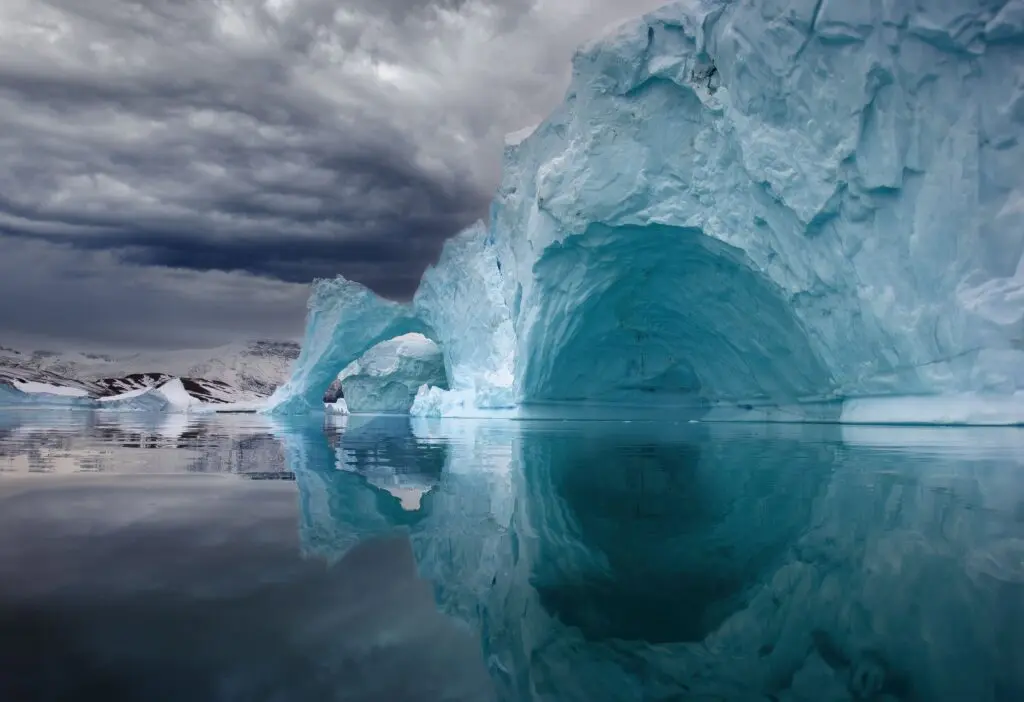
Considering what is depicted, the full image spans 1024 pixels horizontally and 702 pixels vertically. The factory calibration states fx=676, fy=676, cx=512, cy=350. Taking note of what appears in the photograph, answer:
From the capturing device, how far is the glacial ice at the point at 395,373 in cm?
3694

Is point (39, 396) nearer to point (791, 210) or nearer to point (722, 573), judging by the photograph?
point (791, 210)

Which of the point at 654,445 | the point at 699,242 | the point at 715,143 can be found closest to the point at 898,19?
the point at 715,143

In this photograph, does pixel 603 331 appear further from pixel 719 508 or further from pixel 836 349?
pixel 719 508

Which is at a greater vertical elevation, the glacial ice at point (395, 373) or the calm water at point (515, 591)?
the glacial ice at point (395, 373)

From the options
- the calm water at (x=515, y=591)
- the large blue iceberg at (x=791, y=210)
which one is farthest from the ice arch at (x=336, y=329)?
the calm water at (x=515, y=591)

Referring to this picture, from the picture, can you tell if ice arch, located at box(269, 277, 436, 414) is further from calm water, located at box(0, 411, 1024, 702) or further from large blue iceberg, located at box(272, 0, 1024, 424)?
calm water, located at box(0, 411, 1024, 702)

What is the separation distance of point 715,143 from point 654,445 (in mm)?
6984

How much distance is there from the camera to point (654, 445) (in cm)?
997

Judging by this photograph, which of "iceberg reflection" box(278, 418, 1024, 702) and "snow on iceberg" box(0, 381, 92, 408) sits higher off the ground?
"snow on iceberg" box(0, 381, 92, 408)

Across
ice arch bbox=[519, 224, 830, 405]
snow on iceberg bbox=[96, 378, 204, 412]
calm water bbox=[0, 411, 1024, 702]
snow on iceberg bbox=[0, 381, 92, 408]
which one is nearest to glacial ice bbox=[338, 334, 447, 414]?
snow on iceberg bbox=[96, 378, 204, 412]

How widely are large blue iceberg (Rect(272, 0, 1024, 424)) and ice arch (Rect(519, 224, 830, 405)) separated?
66 mm

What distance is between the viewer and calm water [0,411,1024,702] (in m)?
1.81

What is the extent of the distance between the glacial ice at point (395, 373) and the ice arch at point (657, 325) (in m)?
17.2

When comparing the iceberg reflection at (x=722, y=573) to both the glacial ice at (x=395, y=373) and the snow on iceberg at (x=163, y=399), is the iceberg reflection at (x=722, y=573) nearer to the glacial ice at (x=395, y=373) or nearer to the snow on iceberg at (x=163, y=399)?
the glacial ice at (x=395, y=373)
